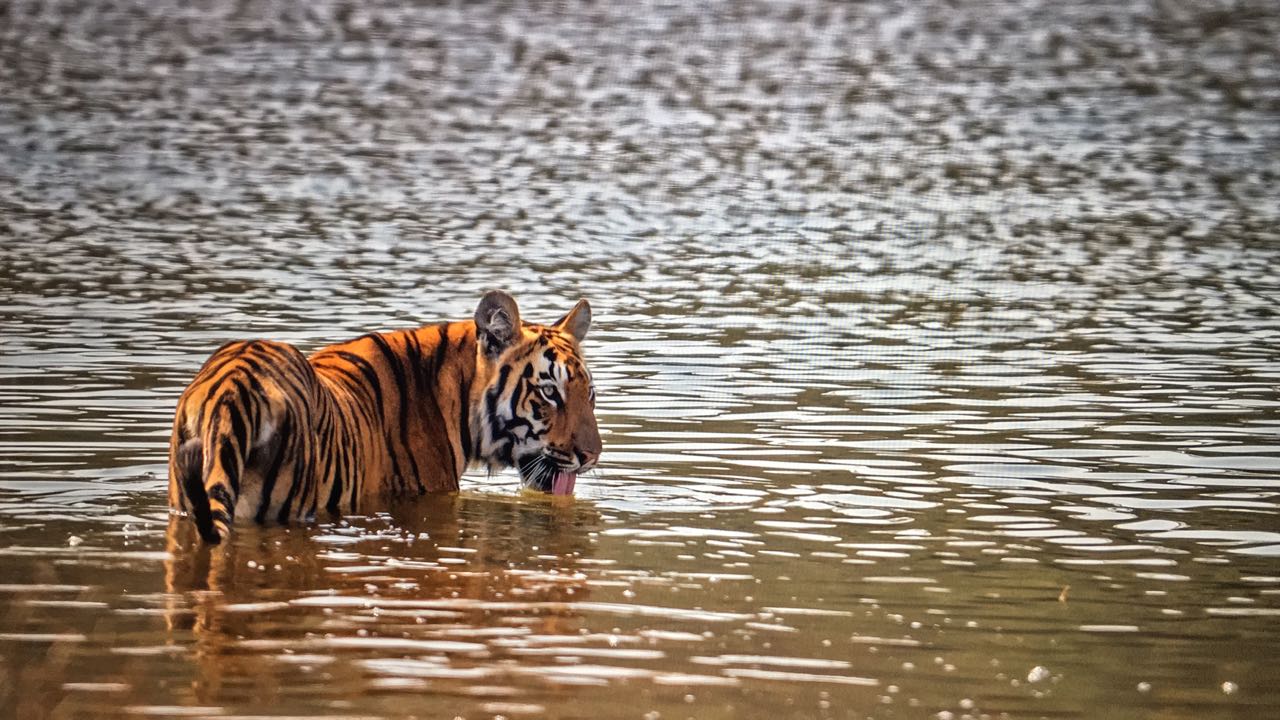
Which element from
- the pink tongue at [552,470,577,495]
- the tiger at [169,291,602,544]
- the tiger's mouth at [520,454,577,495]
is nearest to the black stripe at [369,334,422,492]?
the tiger at [169,291,602,544]

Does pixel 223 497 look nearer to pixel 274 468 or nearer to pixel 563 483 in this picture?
pixel 274 468

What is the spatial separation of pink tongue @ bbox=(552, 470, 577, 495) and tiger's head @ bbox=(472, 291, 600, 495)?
0.04 meters

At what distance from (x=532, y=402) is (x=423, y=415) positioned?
0.46m

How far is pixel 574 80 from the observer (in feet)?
94.0

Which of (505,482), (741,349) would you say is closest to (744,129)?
(741,349)

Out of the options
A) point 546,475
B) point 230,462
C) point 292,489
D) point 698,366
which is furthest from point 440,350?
point 698,366

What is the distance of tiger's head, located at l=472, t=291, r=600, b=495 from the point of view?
9.15m

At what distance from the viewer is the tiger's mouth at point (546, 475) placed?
30.2 ft

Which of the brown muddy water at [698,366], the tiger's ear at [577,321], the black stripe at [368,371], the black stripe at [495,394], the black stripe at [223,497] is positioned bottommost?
the brown muddy water at [698,366]

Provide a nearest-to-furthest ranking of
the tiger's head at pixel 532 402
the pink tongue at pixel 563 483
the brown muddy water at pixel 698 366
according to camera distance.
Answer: the brown muddy water at pixel 698 366 → the tiger's head at pixel 532 402 → the pink tongue at pixel 563 483

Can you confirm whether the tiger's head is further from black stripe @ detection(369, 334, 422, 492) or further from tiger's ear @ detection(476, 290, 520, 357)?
black stripe @ detection(369, 334, 422, 492)

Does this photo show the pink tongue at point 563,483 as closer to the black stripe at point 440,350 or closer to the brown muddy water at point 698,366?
the brown muddy water at point 698,366

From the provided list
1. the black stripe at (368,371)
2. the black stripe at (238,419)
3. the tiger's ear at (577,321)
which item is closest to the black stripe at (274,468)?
the black stripe at (238,419)

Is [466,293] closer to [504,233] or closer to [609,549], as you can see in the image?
[504,233]
